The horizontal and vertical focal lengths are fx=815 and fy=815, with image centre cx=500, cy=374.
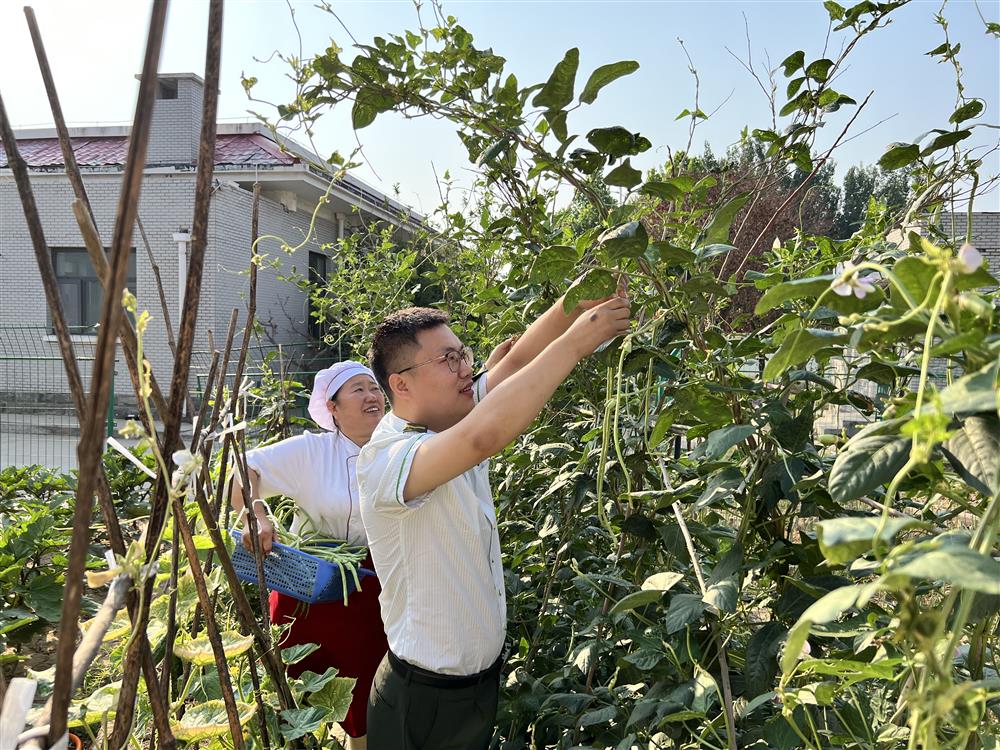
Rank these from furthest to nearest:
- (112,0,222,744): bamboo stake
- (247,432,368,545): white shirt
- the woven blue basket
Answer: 1. (247,432,368,545): white shirt
2. the woven blue basket
3. (112,0,222,744): bamboo stake

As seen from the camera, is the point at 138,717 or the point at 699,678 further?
the point at 138,717

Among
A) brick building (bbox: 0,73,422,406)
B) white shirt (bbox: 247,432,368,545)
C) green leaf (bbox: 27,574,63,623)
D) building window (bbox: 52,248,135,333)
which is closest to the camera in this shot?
white shirt (bbox: 247,432,368,545)

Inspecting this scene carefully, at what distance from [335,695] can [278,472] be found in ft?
4.64

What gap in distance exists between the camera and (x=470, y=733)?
1.96 metres

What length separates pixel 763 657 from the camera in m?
1.25

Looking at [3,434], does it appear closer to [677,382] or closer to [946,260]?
[677,382]

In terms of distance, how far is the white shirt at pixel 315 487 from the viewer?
313 centimetres

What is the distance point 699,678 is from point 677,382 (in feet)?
1.79

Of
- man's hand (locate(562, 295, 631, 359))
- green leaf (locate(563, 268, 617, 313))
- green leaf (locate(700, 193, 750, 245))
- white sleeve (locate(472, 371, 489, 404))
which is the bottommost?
white sleeve (locate(472, 371, 489, 404))

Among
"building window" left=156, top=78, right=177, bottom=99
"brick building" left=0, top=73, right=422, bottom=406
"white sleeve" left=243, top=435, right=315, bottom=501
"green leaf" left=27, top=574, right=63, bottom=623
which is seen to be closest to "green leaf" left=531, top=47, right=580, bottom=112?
"white sleeve" left=243, top=435, right=315, bottom=501

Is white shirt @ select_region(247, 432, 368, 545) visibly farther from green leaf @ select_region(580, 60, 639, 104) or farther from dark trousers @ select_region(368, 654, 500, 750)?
green leaf @ select_region(580, 60, 639, 104)

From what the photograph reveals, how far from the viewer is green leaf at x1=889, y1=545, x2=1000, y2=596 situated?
0.50 meters

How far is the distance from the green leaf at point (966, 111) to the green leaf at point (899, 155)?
132 mm

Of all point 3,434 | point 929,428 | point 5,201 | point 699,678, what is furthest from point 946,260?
point 5,201
